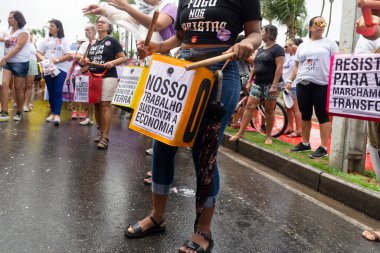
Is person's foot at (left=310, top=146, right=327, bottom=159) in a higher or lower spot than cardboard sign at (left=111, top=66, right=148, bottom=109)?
lower

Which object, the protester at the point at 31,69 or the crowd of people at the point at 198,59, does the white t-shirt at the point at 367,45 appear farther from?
the protester at the point at 31,69

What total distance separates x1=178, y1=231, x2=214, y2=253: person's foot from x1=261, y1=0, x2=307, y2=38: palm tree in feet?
80.5

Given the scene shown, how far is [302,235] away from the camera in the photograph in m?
3.02

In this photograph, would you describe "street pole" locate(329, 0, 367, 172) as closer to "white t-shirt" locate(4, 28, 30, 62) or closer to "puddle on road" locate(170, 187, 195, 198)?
"puddle on road" locate(170, 187, 195, 198)

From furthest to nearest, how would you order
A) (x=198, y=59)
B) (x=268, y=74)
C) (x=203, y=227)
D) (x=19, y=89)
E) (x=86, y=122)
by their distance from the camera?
(x=86, y=122) < (x=19, y=89) < (x=268, y=74) < (x=203, y=227) < (x=198, y=59)

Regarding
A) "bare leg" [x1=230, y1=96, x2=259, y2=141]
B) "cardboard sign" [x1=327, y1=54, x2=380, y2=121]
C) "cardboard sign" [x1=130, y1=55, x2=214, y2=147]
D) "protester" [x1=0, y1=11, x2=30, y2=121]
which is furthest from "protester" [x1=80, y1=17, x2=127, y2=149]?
"cardboard sign" [x1=130, y1=55, x2=214, y2=147]

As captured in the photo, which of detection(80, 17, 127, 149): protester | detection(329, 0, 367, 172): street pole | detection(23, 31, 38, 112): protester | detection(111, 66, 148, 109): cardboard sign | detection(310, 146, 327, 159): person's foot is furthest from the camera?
detection(23, 31, 38, 112): protester

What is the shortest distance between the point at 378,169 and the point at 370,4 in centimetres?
144

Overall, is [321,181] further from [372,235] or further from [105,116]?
[105,116]

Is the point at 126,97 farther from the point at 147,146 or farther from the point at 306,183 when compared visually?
the point at 306,183

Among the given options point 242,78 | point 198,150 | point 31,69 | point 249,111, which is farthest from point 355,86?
point 31,69

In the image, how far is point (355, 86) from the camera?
3.62 m

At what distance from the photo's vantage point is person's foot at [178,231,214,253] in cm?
249

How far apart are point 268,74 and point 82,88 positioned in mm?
3035
